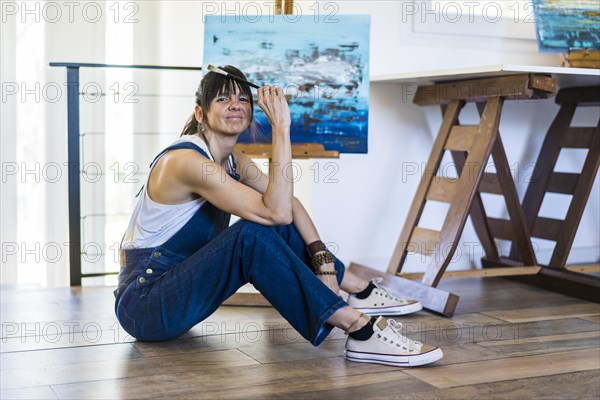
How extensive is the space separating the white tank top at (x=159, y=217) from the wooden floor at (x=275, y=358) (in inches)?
11.5

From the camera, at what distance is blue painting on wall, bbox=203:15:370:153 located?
2799mm

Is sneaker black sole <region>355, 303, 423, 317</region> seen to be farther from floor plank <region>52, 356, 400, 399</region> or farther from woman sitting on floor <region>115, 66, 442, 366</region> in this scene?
floor plank <region>52, 356, 400, 399</region>

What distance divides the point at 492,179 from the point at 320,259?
1.16 metres

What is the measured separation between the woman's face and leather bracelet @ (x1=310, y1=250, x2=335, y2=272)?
43 centimetres

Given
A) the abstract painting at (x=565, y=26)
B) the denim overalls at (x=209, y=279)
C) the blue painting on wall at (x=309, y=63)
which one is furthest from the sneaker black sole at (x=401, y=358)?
the abstract painting at (x=565, y=26)

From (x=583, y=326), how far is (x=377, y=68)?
4.37ft

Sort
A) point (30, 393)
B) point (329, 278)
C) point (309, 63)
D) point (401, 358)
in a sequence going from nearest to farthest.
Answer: point (30, 393), point (401, 358), point (329, 278), point (309, 63)

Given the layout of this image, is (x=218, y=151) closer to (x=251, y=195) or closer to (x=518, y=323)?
(x=251, y=195)

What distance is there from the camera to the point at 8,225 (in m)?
4.99

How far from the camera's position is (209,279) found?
2.05 m

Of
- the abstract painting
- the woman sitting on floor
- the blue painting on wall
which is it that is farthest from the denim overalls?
the abstract painting

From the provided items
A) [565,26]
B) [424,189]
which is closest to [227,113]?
[424,189]

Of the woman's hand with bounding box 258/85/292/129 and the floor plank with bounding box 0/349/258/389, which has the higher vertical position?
the woman's hand with bounding box 258/85/292/129

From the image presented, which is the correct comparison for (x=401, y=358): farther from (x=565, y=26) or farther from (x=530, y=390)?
(x=565, y=26)
